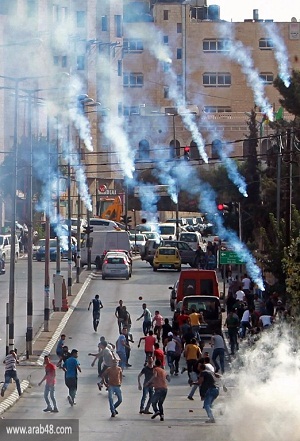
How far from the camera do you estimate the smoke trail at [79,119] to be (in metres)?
89.0

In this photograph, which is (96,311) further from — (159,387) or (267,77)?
(267,77)

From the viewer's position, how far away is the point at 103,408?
2872cm

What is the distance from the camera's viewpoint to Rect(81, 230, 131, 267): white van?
69.6 meters

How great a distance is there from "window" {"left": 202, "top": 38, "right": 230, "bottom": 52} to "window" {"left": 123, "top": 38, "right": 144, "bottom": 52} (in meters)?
6.97

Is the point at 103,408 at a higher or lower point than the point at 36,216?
lower

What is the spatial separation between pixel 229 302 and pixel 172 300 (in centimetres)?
498

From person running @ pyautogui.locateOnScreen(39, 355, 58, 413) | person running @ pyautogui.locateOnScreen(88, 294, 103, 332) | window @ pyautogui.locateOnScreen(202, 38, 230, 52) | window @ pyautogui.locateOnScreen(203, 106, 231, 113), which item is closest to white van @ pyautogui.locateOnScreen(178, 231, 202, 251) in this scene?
person running @ pyautogui.locateOnScreen(88, 294, 103, 332)

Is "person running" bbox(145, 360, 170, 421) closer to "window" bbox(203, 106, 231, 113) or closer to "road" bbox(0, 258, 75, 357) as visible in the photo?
"road" bbox(0, 258, 75, 357)

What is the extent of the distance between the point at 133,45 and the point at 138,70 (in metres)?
2.74

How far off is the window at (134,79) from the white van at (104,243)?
73.0 metres

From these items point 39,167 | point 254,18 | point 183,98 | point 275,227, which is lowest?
point 275,227

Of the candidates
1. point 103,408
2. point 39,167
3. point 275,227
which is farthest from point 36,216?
point 103,408

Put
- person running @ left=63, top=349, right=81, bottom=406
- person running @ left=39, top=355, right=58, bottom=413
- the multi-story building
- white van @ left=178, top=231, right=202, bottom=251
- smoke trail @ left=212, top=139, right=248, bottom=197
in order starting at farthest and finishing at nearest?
white van @ left=178, top=231, right=202, bottom=251, the multi-story building, smoke trail @ left=212, top=139, right=248, bottom=197, person running @ left=63, top=349, right=81, bottom=406, person running @ left=39, top=355, right=58, bottom=413

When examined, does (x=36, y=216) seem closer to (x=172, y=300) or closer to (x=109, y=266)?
(x=109, y=266)
